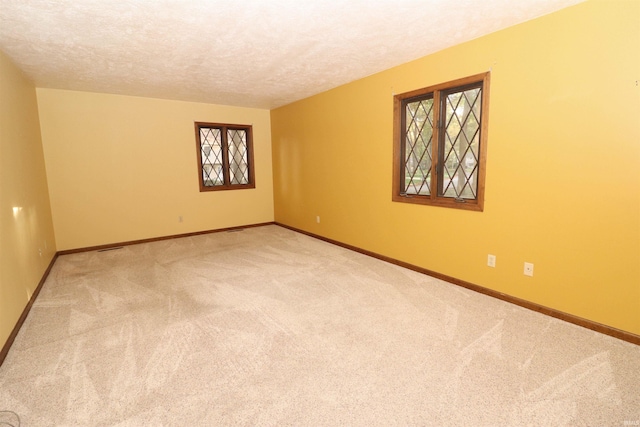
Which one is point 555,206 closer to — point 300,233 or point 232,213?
point 300,233

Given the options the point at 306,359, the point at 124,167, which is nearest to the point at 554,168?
the point at 306,359

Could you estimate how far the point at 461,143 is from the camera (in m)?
3.03

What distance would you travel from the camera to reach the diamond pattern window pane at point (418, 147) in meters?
3.29

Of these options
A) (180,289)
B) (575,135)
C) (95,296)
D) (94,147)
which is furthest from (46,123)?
(575,135)

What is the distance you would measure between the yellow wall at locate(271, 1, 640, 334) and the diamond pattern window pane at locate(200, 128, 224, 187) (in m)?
3.24

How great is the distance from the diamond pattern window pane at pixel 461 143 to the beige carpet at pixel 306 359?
1002 millimetres

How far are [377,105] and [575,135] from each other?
2002mm

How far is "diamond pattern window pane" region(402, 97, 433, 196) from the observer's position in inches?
130

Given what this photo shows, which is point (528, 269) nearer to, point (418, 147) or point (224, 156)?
point (418, 147)

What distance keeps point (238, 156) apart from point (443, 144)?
3.98 meters

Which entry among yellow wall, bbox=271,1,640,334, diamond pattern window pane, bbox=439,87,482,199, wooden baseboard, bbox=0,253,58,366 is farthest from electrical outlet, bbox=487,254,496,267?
wooden baseboard, bbox=0,253,58,366

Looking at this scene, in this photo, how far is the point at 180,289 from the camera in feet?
10.1

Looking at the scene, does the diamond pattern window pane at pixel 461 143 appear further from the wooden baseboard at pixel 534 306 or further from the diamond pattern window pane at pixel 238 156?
the diamond pattern window pane at pixel 238 156

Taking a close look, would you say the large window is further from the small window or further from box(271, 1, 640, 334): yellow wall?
the small window
